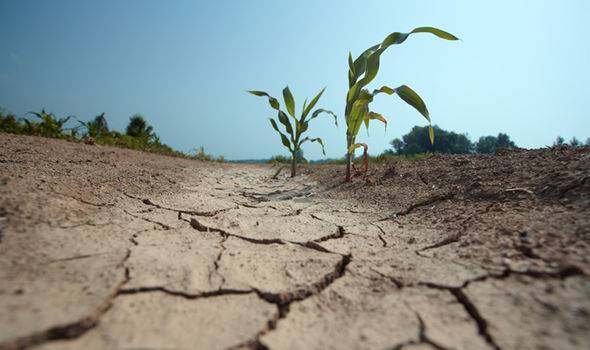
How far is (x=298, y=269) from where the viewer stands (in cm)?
117

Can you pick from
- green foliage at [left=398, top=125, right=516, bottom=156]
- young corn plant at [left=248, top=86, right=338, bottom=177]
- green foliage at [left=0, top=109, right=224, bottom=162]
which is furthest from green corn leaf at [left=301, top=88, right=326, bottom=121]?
green foliage at [left=398, top=125, right=516, bottom=156]

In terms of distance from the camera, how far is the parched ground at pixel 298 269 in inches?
29.7

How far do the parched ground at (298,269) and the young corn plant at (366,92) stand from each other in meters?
0.81

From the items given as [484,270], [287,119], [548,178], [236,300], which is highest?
[287,119]

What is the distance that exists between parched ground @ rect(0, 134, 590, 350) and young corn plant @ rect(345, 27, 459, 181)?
0.81m

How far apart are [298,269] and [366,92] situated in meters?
1.85

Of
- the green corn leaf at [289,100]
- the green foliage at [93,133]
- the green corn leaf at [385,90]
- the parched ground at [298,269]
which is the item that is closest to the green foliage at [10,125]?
the green foliage at [93,133]

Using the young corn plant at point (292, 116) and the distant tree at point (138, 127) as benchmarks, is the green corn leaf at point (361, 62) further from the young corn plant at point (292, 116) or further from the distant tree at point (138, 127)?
the distant tree at point (138, 127)

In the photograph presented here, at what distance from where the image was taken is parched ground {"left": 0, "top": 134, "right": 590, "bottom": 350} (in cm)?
75

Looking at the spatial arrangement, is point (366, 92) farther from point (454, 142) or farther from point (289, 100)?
point (454, 142)

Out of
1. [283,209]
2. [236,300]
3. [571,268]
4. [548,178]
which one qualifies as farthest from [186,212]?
[548,178]

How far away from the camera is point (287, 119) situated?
3.68m

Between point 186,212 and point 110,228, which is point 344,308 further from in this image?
point 186,212

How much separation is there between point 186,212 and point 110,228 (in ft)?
1.59
